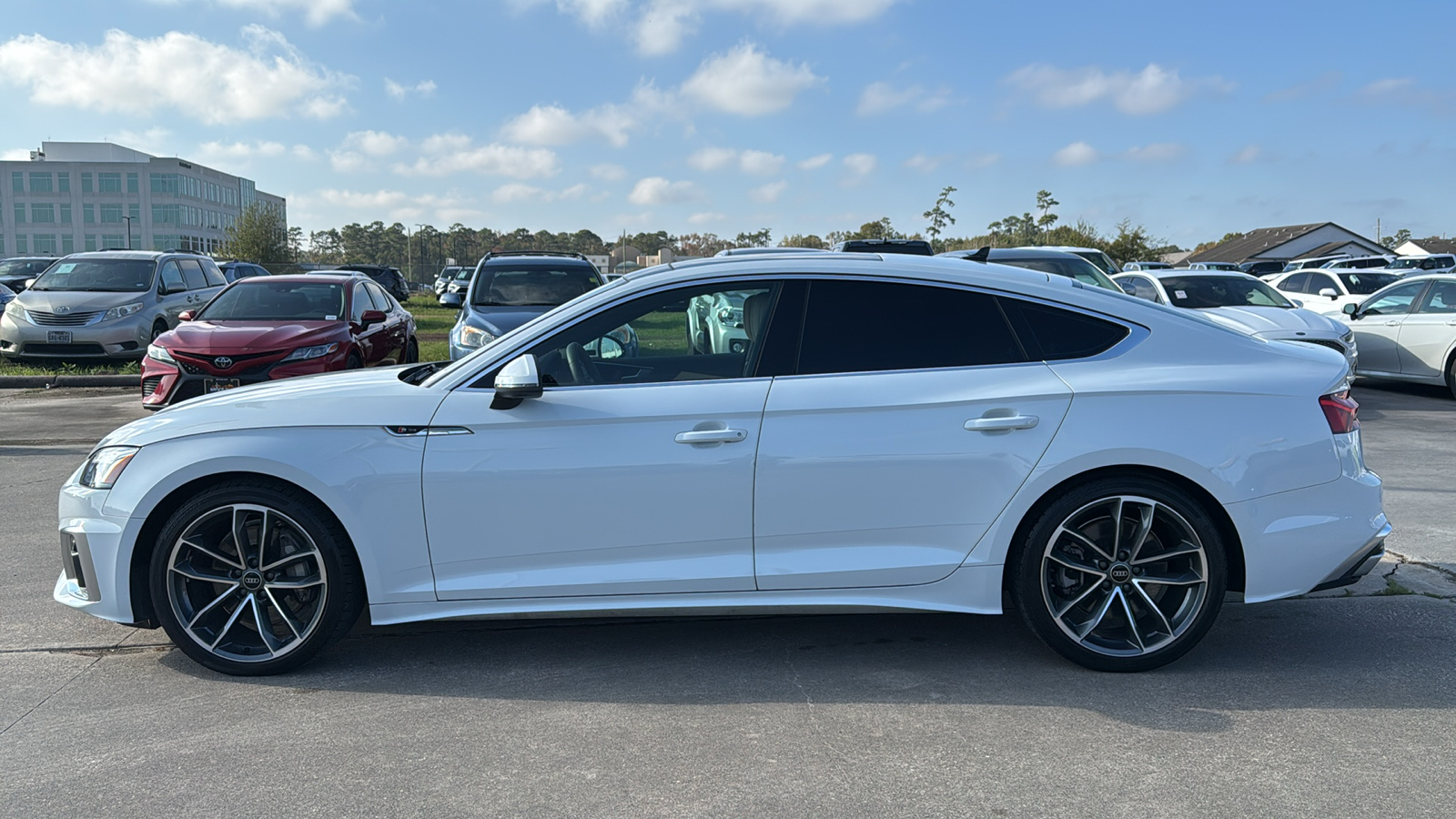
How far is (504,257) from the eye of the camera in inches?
531

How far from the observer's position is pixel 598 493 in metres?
4.07

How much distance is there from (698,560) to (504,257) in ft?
33.0

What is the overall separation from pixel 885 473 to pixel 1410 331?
1264 cm

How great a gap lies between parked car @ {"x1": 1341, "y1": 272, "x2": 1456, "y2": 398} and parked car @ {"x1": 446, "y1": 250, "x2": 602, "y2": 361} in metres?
10.2

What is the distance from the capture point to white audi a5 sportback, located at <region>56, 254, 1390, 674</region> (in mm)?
4094

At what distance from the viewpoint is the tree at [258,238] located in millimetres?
54531

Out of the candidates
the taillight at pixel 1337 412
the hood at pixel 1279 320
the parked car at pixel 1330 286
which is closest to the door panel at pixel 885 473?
the taillight at pixel 1337 412

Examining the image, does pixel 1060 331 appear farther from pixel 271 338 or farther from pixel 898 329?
pixel 271 338

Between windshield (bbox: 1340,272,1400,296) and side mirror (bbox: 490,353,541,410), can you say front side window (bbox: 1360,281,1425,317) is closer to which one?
windshield (bbox: 1340,272,1400,296)

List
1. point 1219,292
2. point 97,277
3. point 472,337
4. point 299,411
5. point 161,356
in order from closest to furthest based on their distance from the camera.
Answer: point 299,411 < point 161,356 < point 472,337 < point 1219,292 < point 97,277

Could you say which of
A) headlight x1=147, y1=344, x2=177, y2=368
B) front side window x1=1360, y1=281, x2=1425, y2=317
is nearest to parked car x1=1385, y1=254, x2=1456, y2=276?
front side window x1=1360, y1=281, x2=1425, y2=317

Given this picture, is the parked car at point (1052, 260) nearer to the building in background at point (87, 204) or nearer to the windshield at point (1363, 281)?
the windshield at point (1363, 281)

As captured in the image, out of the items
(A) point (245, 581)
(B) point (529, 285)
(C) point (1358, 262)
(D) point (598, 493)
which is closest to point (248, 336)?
(B) point (529, 285)

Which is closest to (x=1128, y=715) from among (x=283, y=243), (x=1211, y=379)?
(x=1211, y=379)
